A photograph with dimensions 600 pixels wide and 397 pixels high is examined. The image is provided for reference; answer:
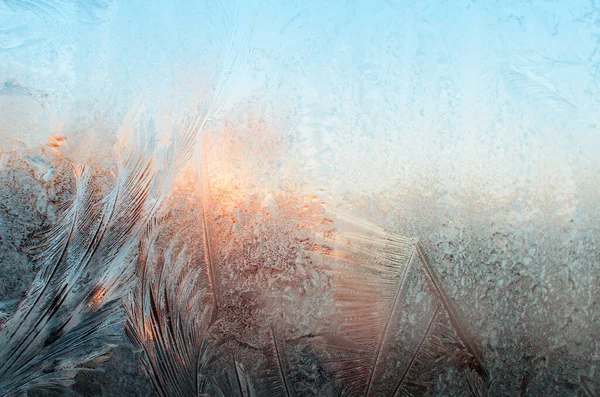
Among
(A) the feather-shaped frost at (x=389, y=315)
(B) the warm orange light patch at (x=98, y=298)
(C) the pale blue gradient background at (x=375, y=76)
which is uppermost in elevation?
(C) the pale blue gradient background at (x=375, y=76)

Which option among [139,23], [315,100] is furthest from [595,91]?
[139,23]

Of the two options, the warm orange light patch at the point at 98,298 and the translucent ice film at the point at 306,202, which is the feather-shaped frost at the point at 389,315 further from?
the warm orange light patch at the point at 98,298

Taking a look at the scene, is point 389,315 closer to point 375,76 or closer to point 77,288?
point 375,76

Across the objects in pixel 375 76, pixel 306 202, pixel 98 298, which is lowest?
pixel 98 298

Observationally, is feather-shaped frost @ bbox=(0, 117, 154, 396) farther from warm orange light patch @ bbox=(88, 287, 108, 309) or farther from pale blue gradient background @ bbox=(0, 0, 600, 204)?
pale blue gradient background @ bbox=(0, 0, 600, 204)

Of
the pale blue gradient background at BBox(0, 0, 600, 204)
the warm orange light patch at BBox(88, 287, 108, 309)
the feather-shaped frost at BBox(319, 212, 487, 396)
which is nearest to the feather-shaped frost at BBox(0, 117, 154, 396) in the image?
the warm orange light patch at BBox(88, 287, 108, 309)

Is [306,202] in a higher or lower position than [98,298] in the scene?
higher

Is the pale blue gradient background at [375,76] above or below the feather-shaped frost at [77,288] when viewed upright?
above

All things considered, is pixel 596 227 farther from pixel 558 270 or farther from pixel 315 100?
pixel 315 100

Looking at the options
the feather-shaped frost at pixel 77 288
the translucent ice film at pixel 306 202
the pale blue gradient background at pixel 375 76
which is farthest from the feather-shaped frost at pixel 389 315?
the feather-shaped frost at pixel 77 288

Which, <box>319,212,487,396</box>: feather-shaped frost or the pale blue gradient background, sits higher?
the pale blue gradient background

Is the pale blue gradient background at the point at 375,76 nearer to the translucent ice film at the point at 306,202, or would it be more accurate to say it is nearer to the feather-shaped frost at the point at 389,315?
the translucent ice film at the point at 306,202

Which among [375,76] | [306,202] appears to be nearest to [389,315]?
[306,202]
